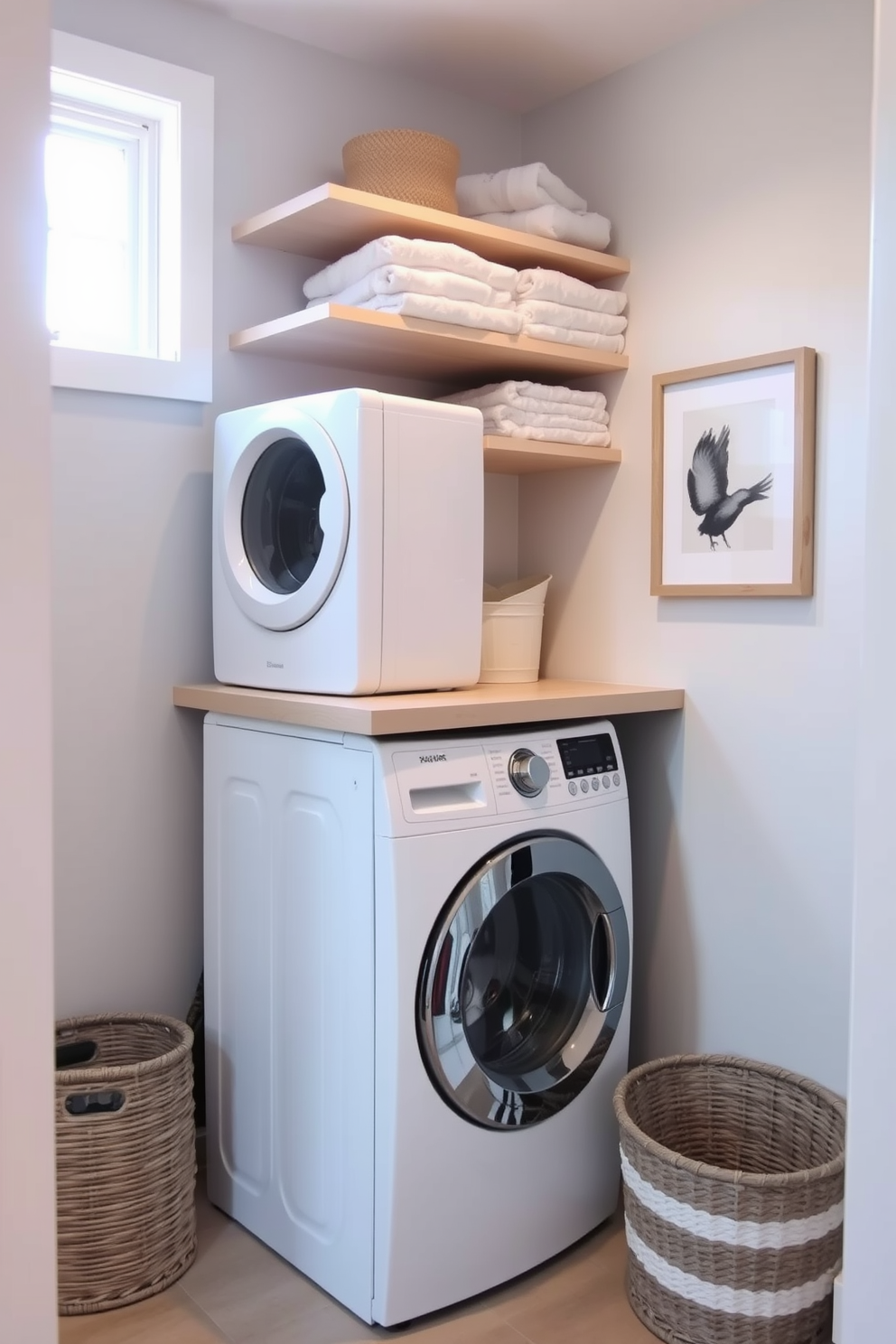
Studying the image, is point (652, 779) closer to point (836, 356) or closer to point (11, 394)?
point (836, 356)

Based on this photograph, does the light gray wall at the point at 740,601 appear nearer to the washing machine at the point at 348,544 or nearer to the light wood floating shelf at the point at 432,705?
the light wood floating shelf at the point at 432,705

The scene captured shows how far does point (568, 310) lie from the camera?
7.80 ft

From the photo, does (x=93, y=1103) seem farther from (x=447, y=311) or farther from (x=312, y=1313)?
(x=447, y=311)

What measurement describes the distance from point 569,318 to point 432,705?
0.98 m

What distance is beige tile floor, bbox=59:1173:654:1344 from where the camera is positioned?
6.09 ft

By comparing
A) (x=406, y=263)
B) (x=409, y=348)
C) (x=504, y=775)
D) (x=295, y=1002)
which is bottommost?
(x=295, y=1002)

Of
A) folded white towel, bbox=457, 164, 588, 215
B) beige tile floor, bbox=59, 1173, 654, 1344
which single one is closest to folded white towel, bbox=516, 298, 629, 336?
folded white towel, bbox=457, 164, 588, 215

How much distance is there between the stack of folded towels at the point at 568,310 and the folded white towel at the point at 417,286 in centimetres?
8

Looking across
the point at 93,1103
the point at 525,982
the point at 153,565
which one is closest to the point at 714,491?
the point at 525,982

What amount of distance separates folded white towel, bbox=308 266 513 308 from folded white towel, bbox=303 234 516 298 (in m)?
0.01

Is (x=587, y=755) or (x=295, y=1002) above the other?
(x=587, y=755)

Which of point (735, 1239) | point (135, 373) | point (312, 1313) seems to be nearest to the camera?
point (735, 1239)

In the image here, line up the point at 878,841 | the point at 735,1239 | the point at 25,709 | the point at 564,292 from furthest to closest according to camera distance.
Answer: the point at 564,292 < the point at 735,1239 < the point at 25,709 < the point at 878,841

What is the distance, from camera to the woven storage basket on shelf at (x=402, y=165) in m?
2.22
